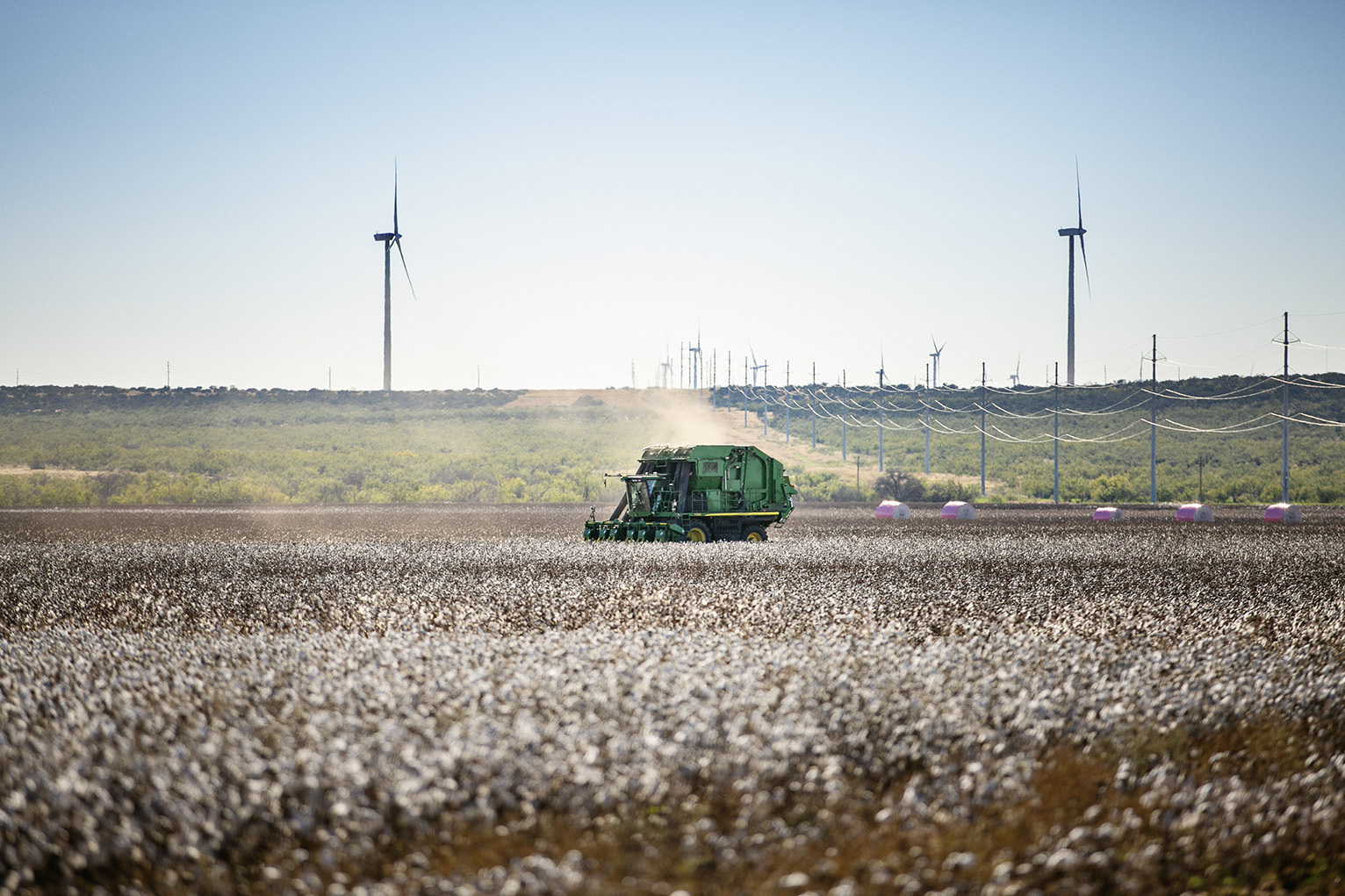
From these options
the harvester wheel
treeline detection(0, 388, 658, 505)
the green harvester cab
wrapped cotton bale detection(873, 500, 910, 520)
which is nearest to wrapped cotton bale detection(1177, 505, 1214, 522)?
wrapped cotton bale detection(873, 500, 910, 520)

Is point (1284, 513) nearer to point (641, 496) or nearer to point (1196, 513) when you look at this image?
point (1196, 513)

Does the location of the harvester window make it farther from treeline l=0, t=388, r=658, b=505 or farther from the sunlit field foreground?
treeline l=0, t=388, r=658, b=505

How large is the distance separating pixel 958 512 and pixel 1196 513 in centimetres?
988


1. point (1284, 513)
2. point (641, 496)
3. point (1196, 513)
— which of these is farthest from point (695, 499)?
point (1284, 513)

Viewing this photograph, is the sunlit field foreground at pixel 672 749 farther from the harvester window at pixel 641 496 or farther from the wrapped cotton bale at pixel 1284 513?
the wrapped cotton bale at pixel 1284 513

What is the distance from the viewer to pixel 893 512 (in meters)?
48.0

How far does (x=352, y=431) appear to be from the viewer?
11031 centimetres

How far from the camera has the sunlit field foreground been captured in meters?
6.02

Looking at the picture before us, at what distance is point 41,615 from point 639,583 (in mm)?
9320

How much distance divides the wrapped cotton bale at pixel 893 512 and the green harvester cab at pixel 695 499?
56.6ft

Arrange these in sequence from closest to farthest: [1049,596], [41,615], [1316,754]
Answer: [1316,754] < [41,615] < [1049,596]

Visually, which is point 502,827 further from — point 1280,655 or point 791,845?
point 1280,655

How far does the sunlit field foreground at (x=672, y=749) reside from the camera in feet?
19.8

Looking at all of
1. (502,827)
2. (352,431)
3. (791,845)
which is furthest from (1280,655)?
(352,431)
